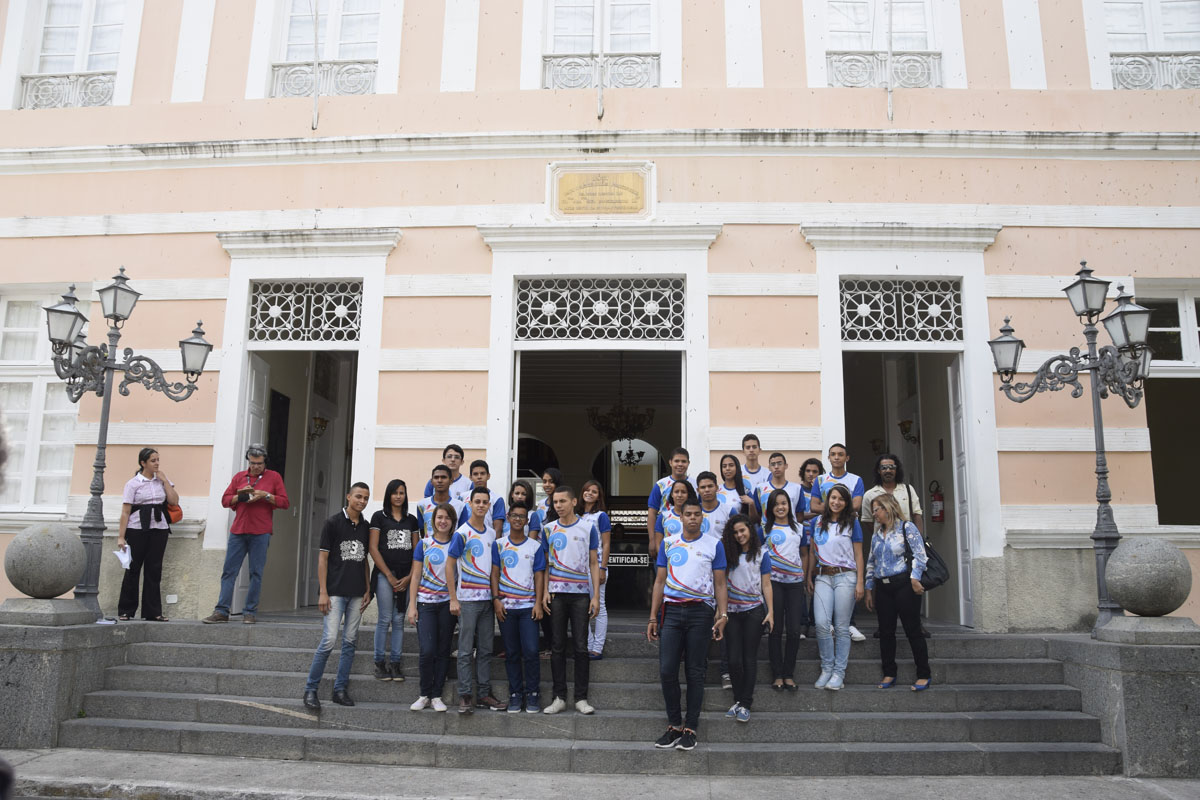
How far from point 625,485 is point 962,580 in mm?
10517

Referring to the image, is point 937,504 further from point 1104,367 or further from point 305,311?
point 305,311

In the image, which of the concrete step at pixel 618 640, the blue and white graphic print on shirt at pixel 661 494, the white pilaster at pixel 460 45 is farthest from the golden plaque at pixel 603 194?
the concrete step at pixel 618 640

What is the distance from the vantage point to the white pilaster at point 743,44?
988 cm

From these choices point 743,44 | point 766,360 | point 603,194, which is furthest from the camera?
point 743,44

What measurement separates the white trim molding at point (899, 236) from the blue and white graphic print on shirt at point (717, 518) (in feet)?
11.8

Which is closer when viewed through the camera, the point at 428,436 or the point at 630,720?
the point at 630,720

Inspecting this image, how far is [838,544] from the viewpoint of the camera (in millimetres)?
7324

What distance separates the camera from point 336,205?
9.91 meters

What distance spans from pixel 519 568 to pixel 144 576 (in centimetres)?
419

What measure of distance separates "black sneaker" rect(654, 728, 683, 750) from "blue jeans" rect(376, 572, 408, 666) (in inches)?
92.3

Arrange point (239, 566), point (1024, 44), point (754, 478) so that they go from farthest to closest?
point (1024, 44) < point (239, 566) < point (754, 478)

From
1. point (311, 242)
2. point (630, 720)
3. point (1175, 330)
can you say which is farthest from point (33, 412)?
point (1175, 330)

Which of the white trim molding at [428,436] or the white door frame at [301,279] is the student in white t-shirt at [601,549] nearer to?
the white trim molding at [428,436]

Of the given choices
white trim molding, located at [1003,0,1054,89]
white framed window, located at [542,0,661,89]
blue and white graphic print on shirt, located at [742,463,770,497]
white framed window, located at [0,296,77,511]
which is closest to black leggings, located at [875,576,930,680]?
blue and white graphic print on shirt, located at [742,463,770,497]
